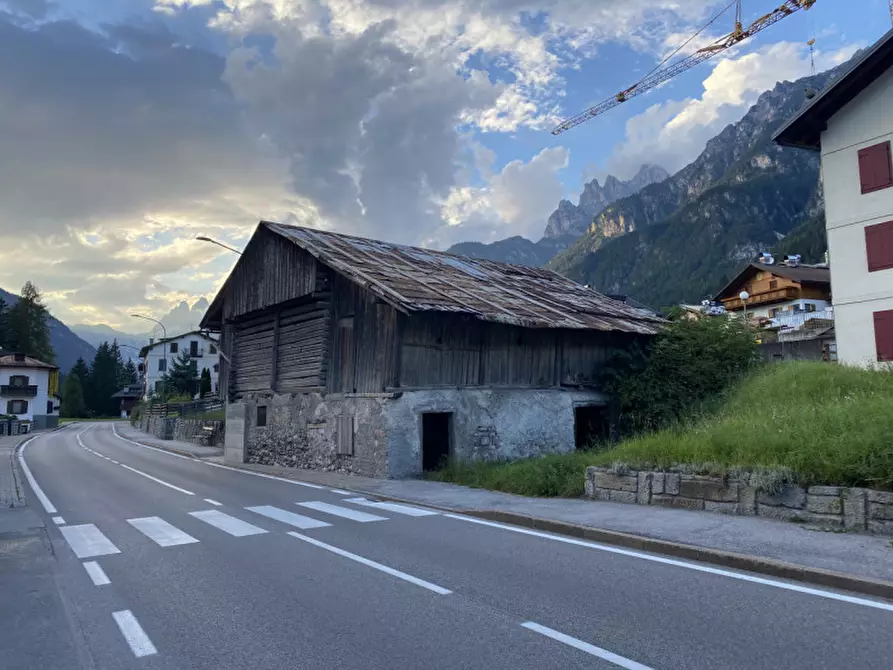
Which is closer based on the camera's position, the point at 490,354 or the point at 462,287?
the point at 490,354

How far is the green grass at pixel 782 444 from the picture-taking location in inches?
323

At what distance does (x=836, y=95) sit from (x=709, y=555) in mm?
22557

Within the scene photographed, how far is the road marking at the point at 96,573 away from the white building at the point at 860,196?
23017 millimetres

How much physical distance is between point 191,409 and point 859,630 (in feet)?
166

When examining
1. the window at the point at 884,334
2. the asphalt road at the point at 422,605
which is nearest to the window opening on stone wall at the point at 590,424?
the window at the point at 884,334

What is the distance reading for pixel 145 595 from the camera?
20.7ft

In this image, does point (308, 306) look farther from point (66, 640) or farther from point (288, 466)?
point (66, 640)

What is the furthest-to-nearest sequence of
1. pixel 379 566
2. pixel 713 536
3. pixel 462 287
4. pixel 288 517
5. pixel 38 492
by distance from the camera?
pixel 462 287 < pixel 38 492 < pixel 288 517 < pixel 713 536 < pixel 379 566

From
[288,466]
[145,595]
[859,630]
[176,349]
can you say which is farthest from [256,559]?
[176,349]

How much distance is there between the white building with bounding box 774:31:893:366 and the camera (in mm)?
21656

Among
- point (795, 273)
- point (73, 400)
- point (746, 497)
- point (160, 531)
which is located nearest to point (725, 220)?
point (795, 273)

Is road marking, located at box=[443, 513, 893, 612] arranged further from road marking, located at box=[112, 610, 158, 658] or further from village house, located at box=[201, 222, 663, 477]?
village house, located at box=[201, 222, 663, 477]

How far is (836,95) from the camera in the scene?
75.3 feet

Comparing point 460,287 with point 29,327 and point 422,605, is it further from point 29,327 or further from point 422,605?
point 29,327
